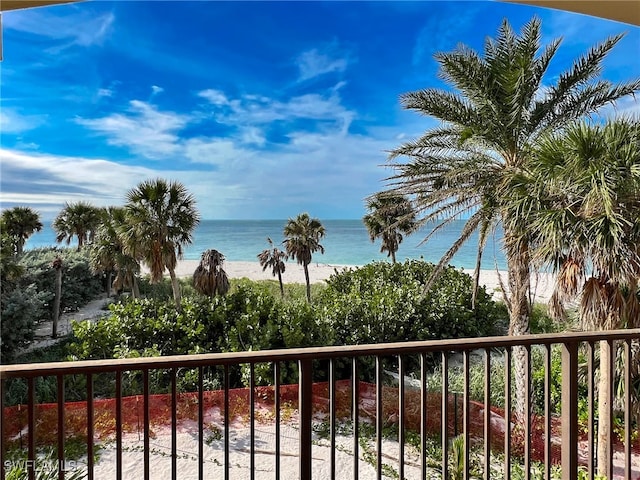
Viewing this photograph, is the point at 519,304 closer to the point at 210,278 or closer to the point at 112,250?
the point at 210,278

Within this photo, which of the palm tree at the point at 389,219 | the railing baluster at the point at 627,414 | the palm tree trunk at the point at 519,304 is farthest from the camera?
the palm tree at the point at 389,219

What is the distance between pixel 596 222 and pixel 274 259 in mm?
5218

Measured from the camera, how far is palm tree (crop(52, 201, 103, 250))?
19.6 ft

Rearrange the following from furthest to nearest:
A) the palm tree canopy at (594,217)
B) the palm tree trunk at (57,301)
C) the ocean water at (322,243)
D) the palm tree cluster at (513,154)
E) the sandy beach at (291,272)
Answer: the ocean water at (322,243) < the sandy beach at (291,272) < the palm tree trunk at (57,301) < the palm tree cluster at (513,154) < the palm tree canopy at (594,217)

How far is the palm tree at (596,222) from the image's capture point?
2.82 metres

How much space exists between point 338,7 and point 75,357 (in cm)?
724

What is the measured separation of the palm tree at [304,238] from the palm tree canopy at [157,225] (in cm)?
181

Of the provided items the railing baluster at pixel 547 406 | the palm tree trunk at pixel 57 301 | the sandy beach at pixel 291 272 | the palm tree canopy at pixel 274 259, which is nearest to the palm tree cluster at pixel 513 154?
the railing baluster at pixel 547 406

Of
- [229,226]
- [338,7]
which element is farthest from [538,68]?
[229,226]

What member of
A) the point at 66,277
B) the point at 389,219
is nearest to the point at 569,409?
the point at 389,219

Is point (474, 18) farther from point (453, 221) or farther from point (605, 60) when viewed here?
point (453, 221)

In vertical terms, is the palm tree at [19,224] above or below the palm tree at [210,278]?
above

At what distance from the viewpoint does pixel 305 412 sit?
4.80ft

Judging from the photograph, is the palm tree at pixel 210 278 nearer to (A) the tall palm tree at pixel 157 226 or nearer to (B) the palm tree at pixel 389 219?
(A) the tall palm tree at pixel 157 226
